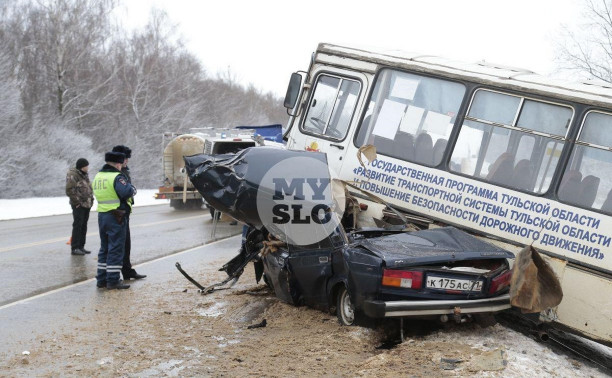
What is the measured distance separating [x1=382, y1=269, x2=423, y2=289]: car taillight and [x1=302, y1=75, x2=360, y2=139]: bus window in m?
2.95

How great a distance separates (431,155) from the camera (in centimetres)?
835

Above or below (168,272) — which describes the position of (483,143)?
above

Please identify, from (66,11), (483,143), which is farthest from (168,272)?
(66,11)

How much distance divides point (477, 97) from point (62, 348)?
207 inches

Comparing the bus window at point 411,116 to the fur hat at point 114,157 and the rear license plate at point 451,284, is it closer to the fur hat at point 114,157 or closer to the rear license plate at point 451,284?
the rear license plate at point 451,284

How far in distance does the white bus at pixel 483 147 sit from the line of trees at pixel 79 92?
79.2 ft

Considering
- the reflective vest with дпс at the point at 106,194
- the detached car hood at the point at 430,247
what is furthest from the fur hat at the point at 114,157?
the detached car hood at the point at 430,247

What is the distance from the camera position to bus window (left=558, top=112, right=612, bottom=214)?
289 inches

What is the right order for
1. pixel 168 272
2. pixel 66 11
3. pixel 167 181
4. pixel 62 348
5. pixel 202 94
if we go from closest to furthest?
pixel 62 348, pixel 168 272, pixel 167 181, pixel 66 11, pixel 202 94

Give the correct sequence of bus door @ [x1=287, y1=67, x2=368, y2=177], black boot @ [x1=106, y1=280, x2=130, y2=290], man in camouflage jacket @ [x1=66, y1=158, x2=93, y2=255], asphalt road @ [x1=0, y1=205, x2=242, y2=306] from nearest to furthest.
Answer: bus door @ [x1=287, y1=67, x2=368, y2=177] → black boot @ [x1=106, y1=280, x2=130, y2=290] → asphalt road @ [x1=0, y1=205, x2=242, y2=306] → man in camouflage jacket @ [x1=66, y1=158, x2=93, y2=255]

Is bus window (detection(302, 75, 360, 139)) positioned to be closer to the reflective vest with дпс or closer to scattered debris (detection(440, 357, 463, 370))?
the reflective vest with дпс

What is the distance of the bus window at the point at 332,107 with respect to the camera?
9000mm

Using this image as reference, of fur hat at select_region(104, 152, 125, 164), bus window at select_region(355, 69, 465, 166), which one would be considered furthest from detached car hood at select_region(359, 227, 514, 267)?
fur hat at select_region(104, 152, 125, 164)

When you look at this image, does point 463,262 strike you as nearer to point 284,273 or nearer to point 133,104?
point 284,273
